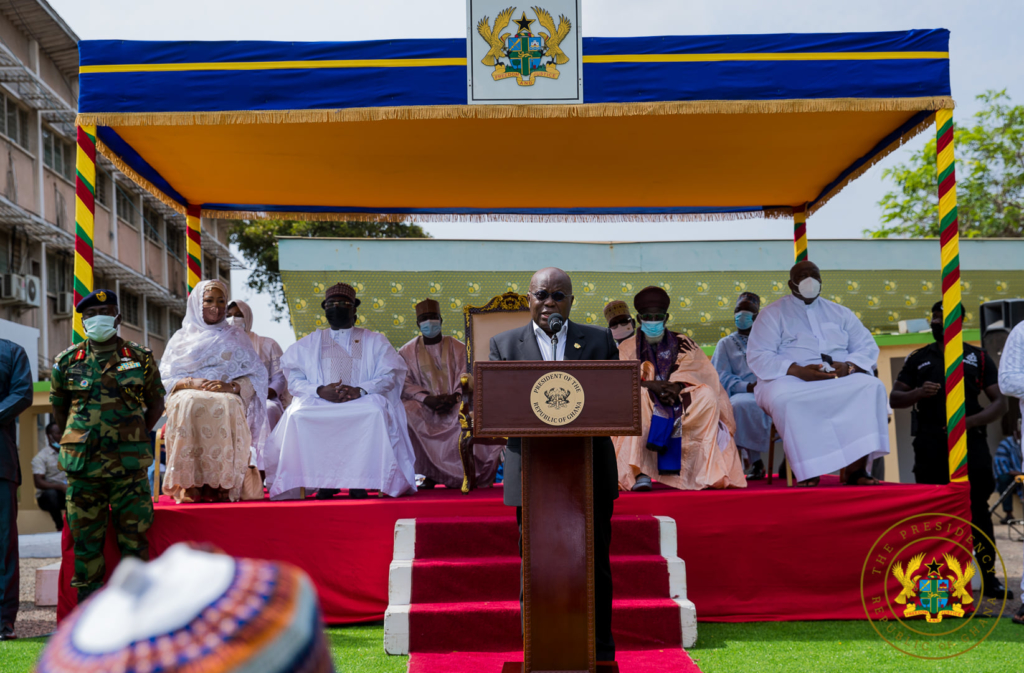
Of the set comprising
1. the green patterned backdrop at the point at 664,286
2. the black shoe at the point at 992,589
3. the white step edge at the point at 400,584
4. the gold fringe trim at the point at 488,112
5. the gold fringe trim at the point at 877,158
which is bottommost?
the black shoe at the point at 992,589

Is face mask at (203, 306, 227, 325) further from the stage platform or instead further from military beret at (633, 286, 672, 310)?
military beret at (633, 286, 672, 310)

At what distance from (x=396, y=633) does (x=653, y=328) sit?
3.05 meters

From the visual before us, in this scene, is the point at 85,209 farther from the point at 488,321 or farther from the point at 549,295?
the point at 549,295

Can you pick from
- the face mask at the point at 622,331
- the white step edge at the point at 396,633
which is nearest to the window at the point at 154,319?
the face mask at the point at 622,331

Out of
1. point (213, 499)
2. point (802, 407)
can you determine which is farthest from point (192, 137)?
point (802, 407)

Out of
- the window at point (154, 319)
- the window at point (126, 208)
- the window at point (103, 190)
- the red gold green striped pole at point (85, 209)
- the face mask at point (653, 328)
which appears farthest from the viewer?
the window at point (154, 319)

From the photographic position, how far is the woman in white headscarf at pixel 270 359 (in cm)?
808

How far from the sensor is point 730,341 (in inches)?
330

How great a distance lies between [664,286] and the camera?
1560 cm

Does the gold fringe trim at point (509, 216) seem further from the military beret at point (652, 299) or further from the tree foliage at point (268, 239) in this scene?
the tree foliage at point (268, 239)

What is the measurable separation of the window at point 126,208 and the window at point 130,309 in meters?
2.27

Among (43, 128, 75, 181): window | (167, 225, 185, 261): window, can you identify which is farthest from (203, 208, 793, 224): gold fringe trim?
(167, 225, 185, 261): window

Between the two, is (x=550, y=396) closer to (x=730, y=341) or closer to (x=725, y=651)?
(x=725, y=651)

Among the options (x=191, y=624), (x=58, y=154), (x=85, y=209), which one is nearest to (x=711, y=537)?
(x=85, y=209)
